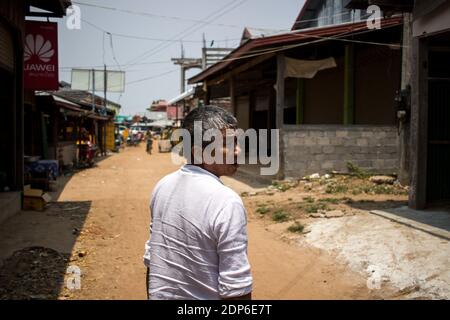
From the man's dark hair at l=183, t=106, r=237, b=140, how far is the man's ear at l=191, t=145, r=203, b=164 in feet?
0.18

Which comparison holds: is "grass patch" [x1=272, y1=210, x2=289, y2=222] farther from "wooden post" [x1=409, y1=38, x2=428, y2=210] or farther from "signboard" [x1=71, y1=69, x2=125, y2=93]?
"signboard" [x1=71, y1=69, x2=125, y2=93]

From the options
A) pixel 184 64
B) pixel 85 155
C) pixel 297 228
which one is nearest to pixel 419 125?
pixel 297 228

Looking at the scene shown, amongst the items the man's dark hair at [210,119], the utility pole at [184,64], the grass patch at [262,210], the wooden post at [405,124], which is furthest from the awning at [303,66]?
the utility pole at [184,64]

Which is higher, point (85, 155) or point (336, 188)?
point (85, 155)

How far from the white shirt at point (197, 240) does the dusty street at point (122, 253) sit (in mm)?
2934

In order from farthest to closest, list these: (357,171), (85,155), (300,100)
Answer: (85,155)
(300,100)
(357,171)

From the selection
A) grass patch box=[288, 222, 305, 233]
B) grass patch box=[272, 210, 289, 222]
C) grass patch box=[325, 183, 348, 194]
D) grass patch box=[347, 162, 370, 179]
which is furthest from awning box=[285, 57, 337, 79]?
grass patch box=[288, 222, 305, 233]

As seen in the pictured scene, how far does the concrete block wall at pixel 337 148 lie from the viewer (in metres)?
12.6

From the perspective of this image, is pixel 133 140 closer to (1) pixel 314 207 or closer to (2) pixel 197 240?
(1) pixel 314 207

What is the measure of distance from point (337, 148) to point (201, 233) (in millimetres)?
11670

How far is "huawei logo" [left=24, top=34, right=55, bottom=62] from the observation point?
9.37 meters

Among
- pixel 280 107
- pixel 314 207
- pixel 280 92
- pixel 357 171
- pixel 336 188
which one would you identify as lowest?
pixel 314 207

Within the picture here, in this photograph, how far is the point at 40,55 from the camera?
31.0 ft

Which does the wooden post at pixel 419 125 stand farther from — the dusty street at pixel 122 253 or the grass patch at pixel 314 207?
the dusty street at pixel 122 253
